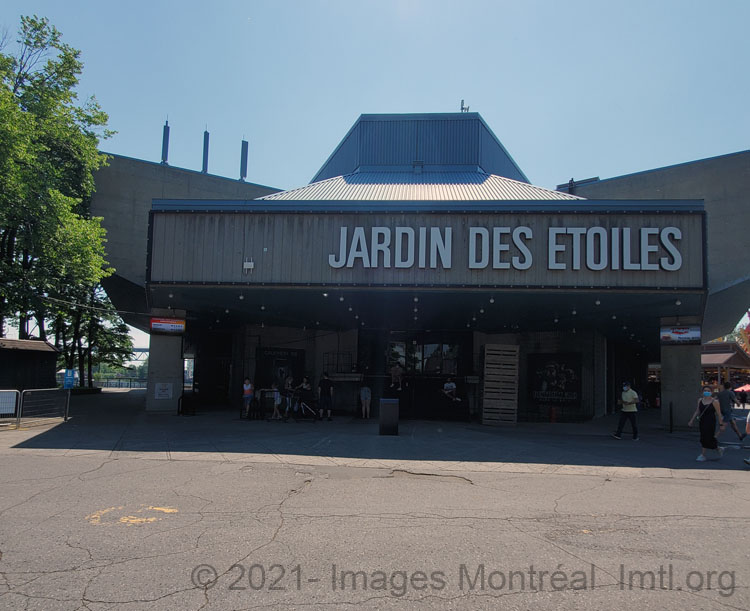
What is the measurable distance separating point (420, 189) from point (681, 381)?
12.5 meters

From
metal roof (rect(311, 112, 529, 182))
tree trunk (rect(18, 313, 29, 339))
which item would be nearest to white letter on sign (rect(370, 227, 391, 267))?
metal roof (rect(311, 112, 529, 182))

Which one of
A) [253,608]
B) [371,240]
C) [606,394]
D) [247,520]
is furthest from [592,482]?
[606,394]

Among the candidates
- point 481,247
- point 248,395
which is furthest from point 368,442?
point 248,395

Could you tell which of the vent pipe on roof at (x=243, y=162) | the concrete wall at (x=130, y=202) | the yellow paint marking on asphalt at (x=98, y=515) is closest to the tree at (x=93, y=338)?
the concrete wall at (x=130, y=202)

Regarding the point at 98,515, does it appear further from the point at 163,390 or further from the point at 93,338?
the point at 93,338

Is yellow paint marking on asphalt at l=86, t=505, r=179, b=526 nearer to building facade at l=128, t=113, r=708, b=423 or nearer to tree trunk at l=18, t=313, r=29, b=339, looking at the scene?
building facade at l=128, t=113, r=708, b=423

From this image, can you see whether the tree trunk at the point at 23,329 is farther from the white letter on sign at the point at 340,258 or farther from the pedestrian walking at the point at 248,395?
the white letter on sign at the point at 340,258

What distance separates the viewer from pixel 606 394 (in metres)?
28.0

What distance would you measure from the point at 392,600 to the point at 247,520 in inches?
110

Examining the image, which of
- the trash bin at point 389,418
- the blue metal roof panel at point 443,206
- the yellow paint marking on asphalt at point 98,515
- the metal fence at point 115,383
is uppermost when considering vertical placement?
the blue metal roof panel at point 443,206

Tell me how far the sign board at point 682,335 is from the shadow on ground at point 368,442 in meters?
3.11

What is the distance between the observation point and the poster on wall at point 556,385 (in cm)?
2384

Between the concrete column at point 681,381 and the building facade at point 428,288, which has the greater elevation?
the building facade at point 428,288

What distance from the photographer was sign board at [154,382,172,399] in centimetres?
2111
